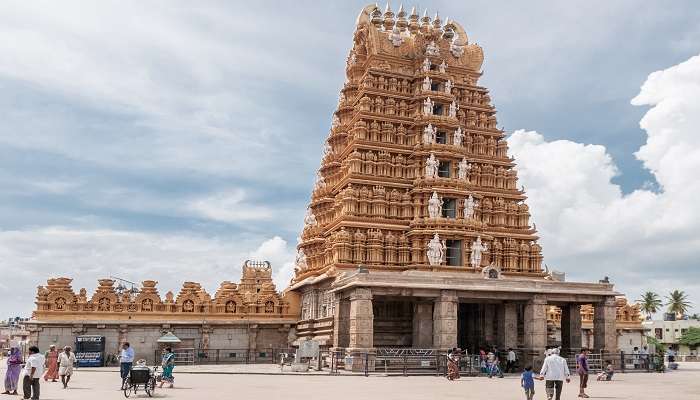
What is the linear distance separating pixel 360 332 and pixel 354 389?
11804mm

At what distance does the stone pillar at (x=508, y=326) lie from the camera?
139ft

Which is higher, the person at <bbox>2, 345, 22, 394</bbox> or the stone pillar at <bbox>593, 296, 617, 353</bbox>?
the stone pillar at <bbox>593, 296, 617, 353</bbox>

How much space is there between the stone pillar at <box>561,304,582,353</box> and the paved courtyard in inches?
356

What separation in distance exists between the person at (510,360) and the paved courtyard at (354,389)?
589 centimetres

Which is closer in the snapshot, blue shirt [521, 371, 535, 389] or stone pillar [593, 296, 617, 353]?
blue shirt [521, 371, 535, 389]

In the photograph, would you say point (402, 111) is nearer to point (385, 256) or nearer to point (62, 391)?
point (385, 256)


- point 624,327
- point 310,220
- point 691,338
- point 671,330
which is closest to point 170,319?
point 310,220

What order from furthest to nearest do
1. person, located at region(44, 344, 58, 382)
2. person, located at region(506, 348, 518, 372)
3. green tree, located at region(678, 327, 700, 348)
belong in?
green tree, located at region(678, 327, 700, 348)
person, located at region(506, 348, 518, 372)
person, located at region(44, 344, 58, 382)

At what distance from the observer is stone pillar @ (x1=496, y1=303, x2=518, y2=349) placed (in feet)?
139

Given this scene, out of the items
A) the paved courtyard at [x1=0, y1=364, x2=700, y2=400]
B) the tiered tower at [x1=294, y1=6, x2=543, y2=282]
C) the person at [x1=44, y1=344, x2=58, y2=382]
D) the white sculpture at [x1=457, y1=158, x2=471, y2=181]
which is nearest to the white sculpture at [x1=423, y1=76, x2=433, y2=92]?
the tiered tower at [x1=294, y1=6, x2=543, y2=282]

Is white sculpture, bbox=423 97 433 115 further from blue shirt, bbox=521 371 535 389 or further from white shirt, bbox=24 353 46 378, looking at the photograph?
white shirt, bbox=24 353 46 378

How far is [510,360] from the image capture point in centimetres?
4022

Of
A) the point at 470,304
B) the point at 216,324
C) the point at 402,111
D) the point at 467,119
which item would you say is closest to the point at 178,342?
the point at 216,324

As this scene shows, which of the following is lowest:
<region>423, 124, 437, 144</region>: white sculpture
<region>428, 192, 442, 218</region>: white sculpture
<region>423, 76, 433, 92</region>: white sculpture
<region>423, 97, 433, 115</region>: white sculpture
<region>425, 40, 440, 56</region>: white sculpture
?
<region>428, 192, 442, 218</region>: white sculpture
